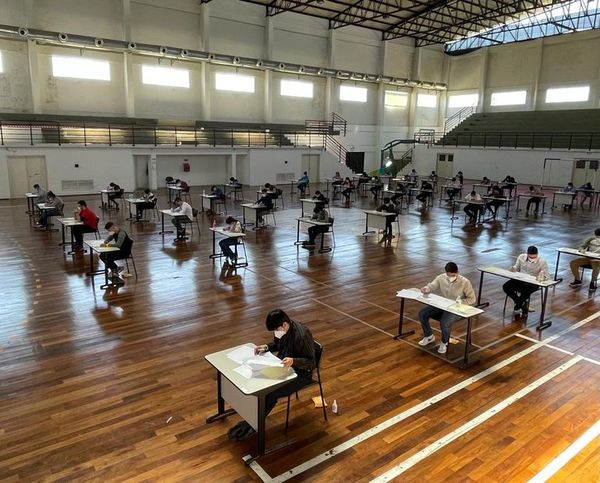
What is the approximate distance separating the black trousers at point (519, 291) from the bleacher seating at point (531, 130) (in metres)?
25.2

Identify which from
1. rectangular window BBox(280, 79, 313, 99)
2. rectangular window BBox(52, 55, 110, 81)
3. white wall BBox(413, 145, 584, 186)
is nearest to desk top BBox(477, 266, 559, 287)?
rectangular window BBox(52, 55, 110, 81)

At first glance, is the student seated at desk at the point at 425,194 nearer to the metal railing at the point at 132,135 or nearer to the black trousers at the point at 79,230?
the metal railing at the point at 132,135

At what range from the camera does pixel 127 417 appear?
195 inches

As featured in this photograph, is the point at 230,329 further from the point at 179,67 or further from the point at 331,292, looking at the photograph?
the point at 179,67

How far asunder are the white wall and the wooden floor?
21.8 metres

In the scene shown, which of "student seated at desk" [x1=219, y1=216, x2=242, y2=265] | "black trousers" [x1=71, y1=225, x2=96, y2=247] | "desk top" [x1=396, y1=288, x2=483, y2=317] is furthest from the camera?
"black trousers" [x1=71, y1=225, x2=96, y2=247]

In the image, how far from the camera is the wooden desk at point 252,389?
4094 mm

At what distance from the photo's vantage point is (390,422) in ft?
16.2

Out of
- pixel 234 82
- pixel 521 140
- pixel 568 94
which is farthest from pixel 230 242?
pixel 568 94

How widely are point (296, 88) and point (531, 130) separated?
16952mm

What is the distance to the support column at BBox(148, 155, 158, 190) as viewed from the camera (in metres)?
25.7

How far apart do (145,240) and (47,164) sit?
12.3 metres

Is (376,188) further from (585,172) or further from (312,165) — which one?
(585,172)

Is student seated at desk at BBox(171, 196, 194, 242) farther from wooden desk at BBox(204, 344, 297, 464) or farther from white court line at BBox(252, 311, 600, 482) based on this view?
white court line at BBox(252, 311, 600, 482)
